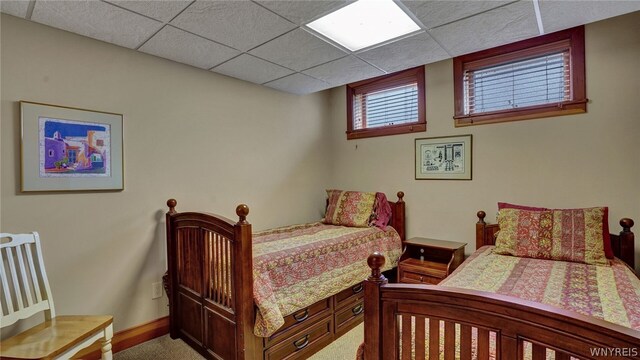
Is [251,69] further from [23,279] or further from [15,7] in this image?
[23,279]

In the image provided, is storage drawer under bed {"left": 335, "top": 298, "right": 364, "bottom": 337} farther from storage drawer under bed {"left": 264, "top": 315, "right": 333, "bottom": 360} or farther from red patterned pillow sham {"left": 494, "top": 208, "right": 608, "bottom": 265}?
red patterned pillow sham {"left": 494, "top": 208, "right": 608, "bottom": 265}

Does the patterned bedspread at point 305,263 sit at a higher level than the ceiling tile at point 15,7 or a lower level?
lower

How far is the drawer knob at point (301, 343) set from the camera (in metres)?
2.11

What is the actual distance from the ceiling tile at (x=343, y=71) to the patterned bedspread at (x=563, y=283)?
1893 mm

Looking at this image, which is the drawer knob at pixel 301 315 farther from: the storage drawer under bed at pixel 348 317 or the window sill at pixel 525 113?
the window sill at pixel 525 113

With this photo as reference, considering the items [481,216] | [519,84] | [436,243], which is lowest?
[436,243]

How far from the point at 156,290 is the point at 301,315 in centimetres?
126

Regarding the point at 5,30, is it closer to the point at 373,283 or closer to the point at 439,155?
the point at 373,283

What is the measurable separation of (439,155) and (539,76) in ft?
3.52

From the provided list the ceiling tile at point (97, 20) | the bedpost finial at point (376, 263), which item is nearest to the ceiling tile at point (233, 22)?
the ceiling tile at point (97, 20)

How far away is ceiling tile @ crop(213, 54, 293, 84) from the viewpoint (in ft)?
8.39

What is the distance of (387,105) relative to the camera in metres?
3.61

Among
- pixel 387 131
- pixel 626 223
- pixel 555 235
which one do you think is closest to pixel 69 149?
pixel 387 131

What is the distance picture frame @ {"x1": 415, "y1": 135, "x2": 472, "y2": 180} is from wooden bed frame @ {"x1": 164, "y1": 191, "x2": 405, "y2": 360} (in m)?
1.47
